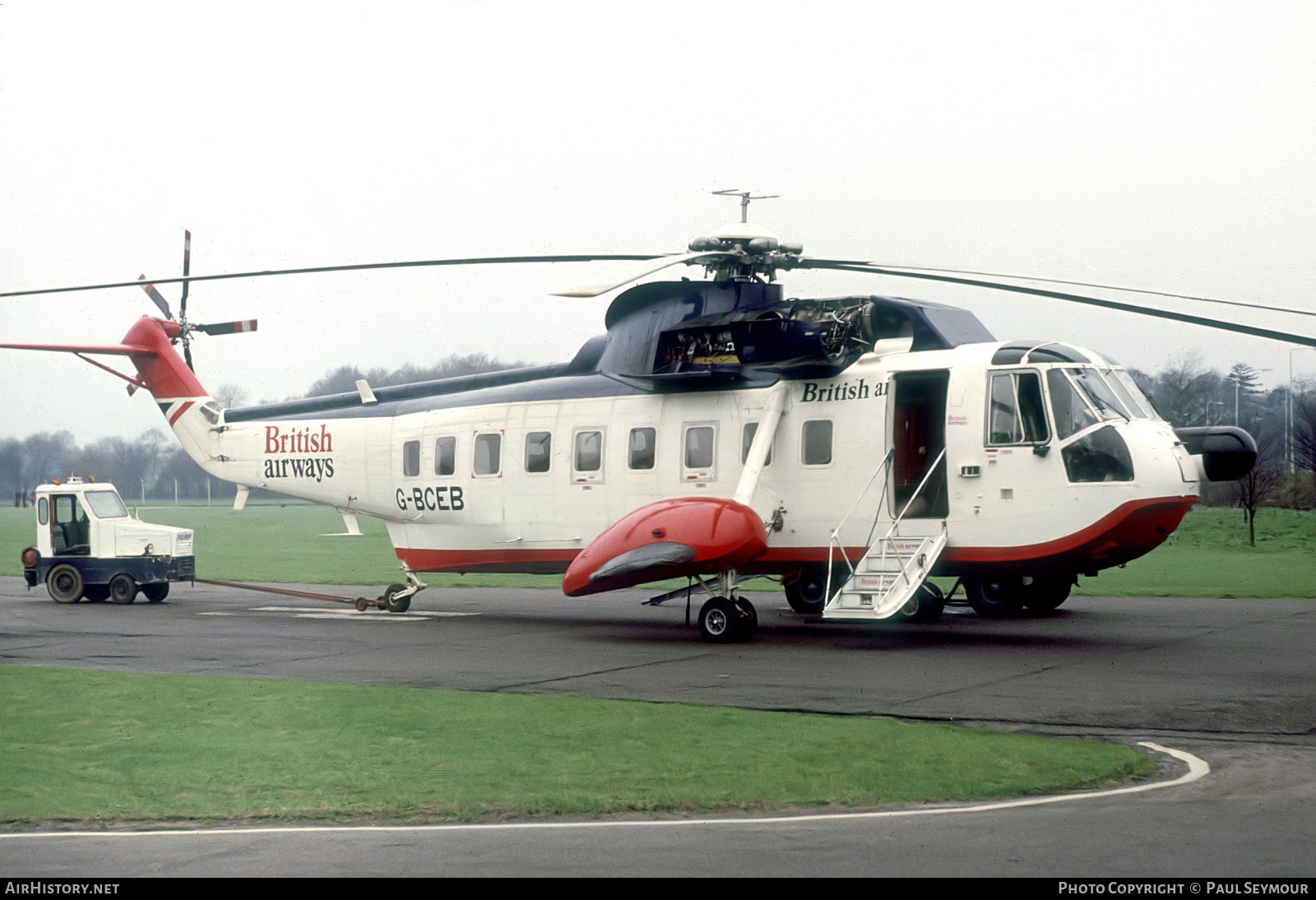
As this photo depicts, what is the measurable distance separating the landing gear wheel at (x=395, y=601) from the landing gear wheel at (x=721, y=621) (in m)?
7.18

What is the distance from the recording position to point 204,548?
4912 cm

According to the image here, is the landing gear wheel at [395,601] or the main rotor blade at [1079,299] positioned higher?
the main rotor blade at [1079,299]

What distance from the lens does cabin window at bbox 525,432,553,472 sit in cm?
2095

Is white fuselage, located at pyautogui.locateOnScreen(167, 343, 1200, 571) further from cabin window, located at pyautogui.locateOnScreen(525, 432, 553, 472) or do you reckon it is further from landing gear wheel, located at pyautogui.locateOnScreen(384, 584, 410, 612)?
landing gear wheel, located at pyautogui.locateOnScreen(384, 584, 410, 612)

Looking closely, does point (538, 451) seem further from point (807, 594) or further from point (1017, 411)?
point (1017, 411)

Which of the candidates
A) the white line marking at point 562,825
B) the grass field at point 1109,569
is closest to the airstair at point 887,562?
the white line marking at point 562,825

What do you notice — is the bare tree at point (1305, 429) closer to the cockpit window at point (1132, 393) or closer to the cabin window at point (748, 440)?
the cockpit window at point (1132, 393)

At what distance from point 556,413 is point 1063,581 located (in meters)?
8.67

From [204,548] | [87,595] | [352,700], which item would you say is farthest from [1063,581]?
[204,548]

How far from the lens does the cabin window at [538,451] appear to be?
68.7ft

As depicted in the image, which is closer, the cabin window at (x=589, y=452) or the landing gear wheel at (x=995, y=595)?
the cabin window at (x=589, y=452)

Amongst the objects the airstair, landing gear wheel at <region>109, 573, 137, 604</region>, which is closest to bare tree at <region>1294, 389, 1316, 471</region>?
the airstair
